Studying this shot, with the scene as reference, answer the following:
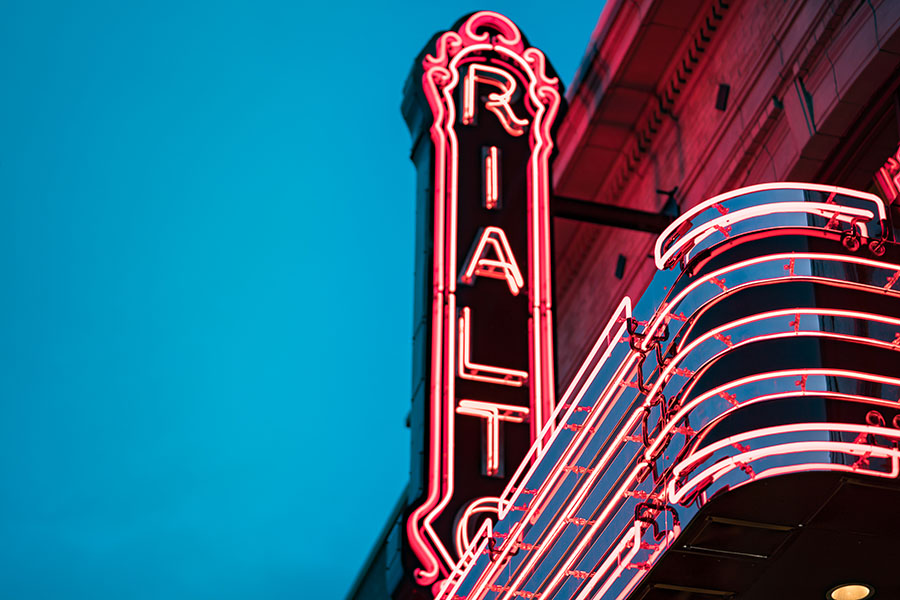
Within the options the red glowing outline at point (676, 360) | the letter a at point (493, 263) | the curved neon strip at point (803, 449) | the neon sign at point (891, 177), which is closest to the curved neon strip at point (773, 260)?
the red glowing outline at point (676, 360)

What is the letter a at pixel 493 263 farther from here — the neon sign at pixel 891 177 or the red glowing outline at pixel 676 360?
the neon sign at pixel 891 177

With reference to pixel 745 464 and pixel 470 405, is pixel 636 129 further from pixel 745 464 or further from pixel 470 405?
pixel 745 464

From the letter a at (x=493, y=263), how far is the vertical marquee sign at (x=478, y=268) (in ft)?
0.04

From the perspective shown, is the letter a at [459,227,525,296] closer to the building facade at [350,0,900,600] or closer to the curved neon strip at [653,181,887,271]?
the building facade at [350,0,900,600]

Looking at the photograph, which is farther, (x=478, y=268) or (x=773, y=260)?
(x=478, y=268)

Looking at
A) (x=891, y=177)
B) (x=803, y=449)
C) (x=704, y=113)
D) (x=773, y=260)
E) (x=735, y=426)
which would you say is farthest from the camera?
(x=704, y=113)

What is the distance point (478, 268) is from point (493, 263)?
15 cm

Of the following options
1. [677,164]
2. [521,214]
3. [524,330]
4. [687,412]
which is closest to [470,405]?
[524,330]

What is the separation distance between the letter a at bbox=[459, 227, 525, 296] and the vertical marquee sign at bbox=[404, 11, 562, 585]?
1 centimetres

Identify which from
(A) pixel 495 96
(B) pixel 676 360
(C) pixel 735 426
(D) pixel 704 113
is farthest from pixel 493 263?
(C) pixel 735 426

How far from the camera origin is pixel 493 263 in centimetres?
1141

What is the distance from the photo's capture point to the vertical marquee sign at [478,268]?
10.1 m

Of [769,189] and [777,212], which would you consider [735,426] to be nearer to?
[777,212]

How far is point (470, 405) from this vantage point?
34.5 feet
